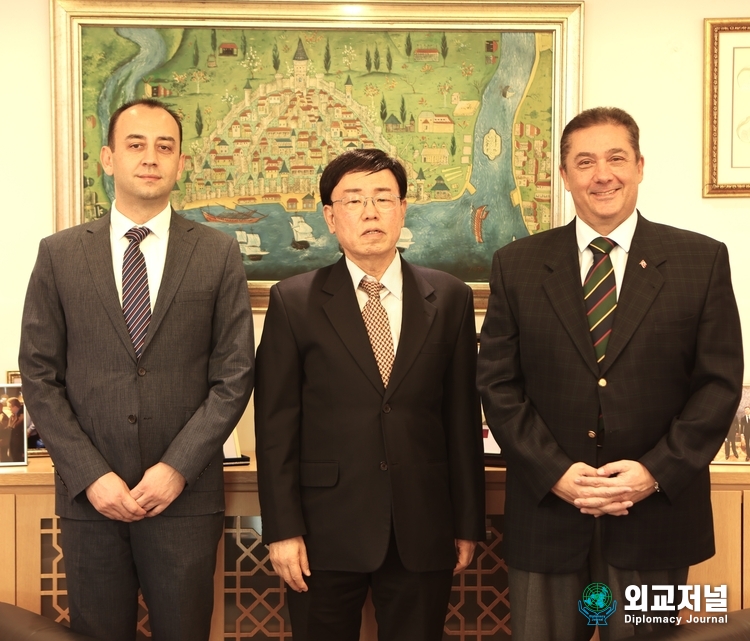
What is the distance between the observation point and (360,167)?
86.3 inches

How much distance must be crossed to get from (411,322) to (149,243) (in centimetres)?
73

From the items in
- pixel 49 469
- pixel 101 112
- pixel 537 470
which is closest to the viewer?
pixel 537 470

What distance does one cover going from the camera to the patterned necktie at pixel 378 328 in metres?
2.13

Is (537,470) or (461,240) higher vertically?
(461,240)

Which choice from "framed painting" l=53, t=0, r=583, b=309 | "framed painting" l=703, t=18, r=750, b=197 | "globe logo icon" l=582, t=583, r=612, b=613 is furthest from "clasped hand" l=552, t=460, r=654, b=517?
"framed painting" l=703, t=18, r=750, b=197

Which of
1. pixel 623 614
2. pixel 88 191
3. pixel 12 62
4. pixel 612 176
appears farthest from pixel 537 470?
pixel 12 62

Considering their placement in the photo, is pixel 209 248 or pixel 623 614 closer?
pixel 623 614

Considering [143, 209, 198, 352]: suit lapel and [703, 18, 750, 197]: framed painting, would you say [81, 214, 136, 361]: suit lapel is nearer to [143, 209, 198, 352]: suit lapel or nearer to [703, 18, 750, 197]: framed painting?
[143, 209, 198, 352]: suit lapel

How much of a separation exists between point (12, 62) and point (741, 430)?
273cm

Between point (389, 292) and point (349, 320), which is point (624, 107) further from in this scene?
point (349, 320)

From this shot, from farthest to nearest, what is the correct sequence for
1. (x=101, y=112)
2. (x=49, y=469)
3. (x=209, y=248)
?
(x=101, y=112) → (x=49, y=469) → (x=209, y=248)

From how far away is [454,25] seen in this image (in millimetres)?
2838

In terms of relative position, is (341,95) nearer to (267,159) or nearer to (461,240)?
(267,159)

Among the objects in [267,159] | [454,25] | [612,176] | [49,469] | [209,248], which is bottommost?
[49,469]
